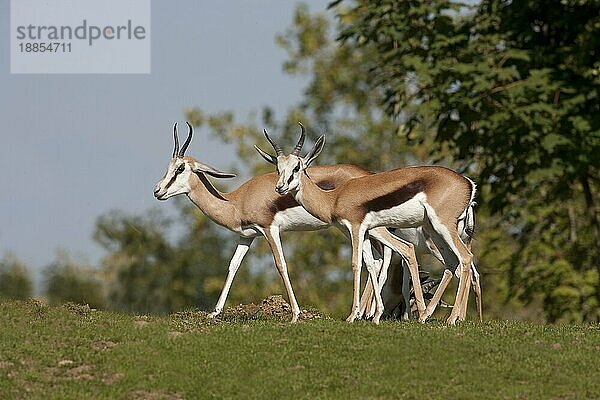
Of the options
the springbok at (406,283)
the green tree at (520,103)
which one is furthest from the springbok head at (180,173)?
the green tree at (520,103)

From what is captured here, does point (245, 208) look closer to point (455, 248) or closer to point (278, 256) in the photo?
point (278, 256)

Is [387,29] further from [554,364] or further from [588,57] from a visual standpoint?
[554,364]

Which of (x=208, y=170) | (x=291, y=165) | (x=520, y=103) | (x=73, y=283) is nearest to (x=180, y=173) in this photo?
(x=208, y=170)

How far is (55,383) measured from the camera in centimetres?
1259

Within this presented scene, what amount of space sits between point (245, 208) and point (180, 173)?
1167mm

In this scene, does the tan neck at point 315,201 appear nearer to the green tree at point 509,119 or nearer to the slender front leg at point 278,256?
the slender front leg at point 278,256

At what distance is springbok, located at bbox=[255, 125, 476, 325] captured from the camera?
50.4ft

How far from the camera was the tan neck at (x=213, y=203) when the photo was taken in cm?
1659

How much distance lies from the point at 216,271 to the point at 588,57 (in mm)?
16202

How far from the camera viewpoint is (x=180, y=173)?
16.8 metres

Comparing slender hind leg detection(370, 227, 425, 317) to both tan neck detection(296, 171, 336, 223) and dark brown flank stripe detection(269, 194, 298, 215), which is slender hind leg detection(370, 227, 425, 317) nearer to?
tan neck detection(296, 171, 336, 223)

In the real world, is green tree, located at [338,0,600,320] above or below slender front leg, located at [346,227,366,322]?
above

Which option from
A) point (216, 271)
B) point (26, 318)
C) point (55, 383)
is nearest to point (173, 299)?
point (216, 271)

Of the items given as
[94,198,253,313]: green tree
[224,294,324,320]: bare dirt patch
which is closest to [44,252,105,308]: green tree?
[94,198,253,313]: green tree
